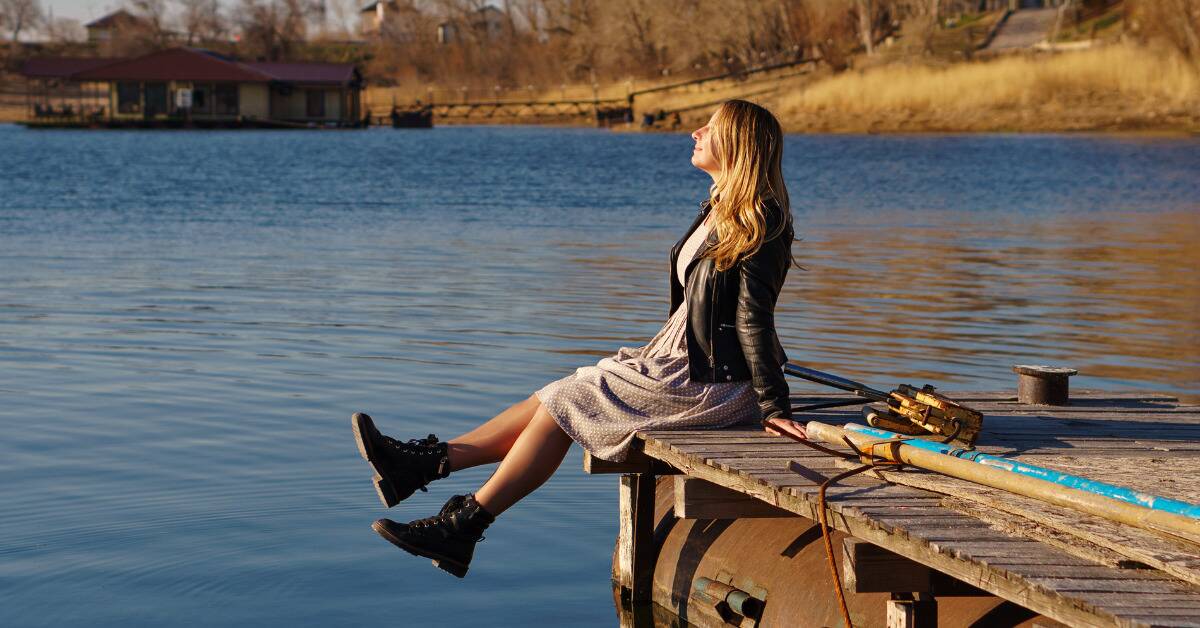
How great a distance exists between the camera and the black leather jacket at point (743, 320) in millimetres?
5297

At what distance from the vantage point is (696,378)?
5422 millimetres

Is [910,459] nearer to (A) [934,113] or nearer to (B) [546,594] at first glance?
(B) [546,594]

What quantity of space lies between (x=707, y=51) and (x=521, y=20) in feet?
119

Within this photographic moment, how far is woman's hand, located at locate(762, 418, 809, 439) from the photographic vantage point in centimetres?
520

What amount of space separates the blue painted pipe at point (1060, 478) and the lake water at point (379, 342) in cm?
186

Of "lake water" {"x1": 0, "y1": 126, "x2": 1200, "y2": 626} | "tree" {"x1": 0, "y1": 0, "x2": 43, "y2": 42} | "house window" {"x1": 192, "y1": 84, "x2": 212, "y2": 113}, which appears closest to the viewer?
"lake water" {"x1": 0, "y1": 126, "x2": 1200, "y2": 626}

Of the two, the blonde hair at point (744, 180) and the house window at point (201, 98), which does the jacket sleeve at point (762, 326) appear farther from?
the house window at point (201, 98)

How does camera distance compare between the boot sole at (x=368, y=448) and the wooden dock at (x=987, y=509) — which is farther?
the boot sole at (x=368, y=448)

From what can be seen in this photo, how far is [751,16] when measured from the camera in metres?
85.2

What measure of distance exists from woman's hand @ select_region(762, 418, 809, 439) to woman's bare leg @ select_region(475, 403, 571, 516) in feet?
2.35

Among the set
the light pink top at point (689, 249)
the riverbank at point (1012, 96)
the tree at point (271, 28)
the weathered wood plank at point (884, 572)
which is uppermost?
the tree at point (271, 28)

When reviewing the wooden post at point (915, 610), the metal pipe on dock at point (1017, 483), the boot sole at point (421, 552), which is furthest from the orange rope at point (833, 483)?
the boot sole at point (421, 552)

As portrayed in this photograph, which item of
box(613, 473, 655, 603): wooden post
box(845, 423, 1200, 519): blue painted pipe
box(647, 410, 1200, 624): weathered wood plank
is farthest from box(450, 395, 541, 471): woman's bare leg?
box(845, 423, 1200, 519): blue painted pipe

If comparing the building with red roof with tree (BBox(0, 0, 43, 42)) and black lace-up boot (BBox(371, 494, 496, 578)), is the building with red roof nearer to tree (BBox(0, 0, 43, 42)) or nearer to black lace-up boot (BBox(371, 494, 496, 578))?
tree (BBox(0, 0, 43, 42))
